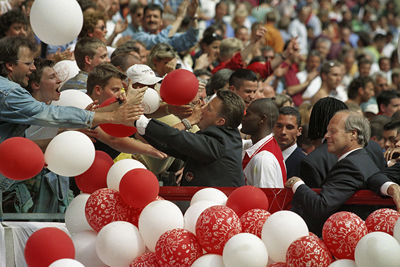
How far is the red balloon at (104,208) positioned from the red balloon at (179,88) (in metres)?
0.86

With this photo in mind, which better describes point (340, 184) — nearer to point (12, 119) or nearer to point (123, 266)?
point (123, 266)

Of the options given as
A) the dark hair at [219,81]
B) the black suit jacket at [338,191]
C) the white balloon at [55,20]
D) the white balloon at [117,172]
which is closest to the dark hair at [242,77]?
the dark hair at [219,81]

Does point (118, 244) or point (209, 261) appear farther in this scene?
point (118, 244)

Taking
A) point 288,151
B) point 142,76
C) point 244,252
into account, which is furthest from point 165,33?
point 244,252

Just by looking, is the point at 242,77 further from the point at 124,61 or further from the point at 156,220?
the point at 156,220

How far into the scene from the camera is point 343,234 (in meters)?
4.20

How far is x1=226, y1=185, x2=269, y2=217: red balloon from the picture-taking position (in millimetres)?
4762

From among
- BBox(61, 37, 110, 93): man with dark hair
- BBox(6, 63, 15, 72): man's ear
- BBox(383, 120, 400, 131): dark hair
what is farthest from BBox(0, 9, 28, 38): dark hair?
BBox(383, 120, 400, 131): dark hair

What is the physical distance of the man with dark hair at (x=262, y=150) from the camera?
582cm

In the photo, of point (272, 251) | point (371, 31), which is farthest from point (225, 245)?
point (371, 31)

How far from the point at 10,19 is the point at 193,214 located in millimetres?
3997

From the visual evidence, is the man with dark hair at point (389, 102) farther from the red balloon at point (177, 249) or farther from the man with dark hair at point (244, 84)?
the red balloon at point (177, 249)

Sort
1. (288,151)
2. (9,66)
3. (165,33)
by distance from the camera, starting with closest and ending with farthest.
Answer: (9,66) → (288,151) → (165,33)

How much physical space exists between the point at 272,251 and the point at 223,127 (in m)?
1.39
